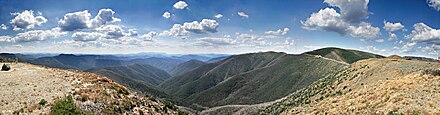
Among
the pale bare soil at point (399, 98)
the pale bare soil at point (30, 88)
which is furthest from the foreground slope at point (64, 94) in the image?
the pale bare soil at point (399, 98)

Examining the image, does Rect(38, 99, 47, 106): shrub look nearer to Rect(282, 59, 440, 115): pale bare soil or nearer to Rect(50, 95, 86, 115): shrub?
Rect(50, 95, 86, 115): shrub

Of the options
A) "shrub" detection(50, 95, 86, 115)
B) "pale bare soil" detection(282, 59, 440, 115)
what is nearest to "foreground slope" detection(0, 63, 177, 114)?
"shrub" detection(50, 95, 86, 115)

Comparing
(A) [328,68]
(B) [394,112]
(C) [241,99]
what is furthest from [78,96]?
(C) [241,99]

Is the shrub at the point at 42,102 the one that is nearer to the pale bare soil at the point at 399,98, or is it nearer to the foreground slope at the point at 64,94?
the foreground slope at the point at 64,94

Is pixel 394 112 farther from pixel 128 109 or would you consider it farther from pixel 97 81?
pixel 97 81

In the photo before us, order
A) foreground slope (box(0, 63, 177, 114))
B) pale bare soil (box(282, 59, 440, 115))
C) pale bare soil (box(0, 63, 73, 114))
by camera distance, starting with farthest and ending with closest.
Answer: pale bare soil (box(282, 59, 440, 115)), foreground slope (box(0, 63, 177, 114)), pale bare soil (box(0, 63, 73, 114))
